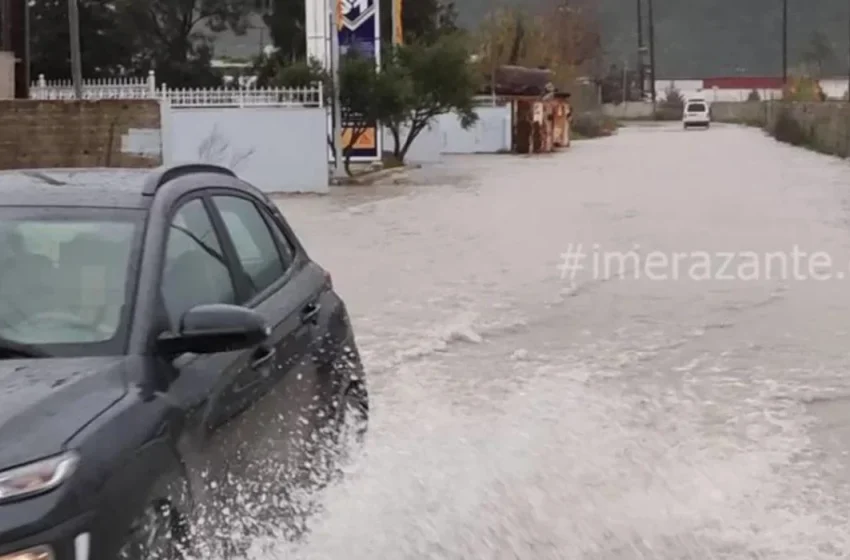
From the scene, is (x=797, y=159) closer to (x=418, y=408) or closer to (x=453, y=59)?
(x=453, y=59)

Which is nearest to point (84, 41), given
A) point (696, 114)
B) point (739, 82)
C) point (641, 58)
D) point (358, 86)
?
point (358, 86)

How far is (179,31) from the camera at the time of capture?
54312mm

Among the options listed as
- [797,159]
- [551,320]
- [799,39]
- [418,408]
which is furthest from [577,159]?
[799,39]

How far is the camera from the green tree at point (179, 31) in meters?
51.6

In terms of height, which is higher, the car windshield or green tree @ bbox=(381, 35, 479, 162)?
green tree @ bbox=(381, 35, 479, 162)

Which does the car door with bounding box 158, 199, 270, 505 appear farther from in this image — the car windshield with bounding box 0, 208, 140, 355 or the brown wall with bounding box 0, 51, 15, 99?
the brown wall with bounding box 0, 51, 15, 99

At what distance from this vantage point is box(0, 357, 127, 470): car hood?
3773 mm

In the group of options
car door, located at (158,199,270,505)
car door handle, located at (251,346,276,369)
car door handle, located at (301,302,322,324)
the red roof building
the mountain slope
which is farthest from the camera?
the red roof building

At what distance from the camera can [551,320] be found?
510 inches

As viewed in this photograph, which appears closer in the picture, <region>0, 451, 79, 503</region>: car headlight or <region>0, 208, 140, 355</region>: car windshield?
<region>0, 451, 79, 503</region>: car headlight

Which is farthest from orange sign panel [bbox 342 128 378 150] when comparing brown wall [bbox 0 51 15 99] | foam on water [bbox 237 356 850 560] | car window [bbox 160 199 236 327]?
car window [bbox 160 199 236 327]

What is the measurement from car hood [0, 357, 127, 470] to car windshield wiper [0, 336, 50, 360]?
53 mm

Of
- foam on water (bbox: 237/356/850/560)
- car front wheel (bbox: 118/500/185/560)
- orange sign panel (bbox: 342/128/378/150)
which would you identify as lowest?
foam on water (bbox: 237/356/850/560)

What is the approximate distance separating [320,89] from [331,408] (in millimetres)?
23909
